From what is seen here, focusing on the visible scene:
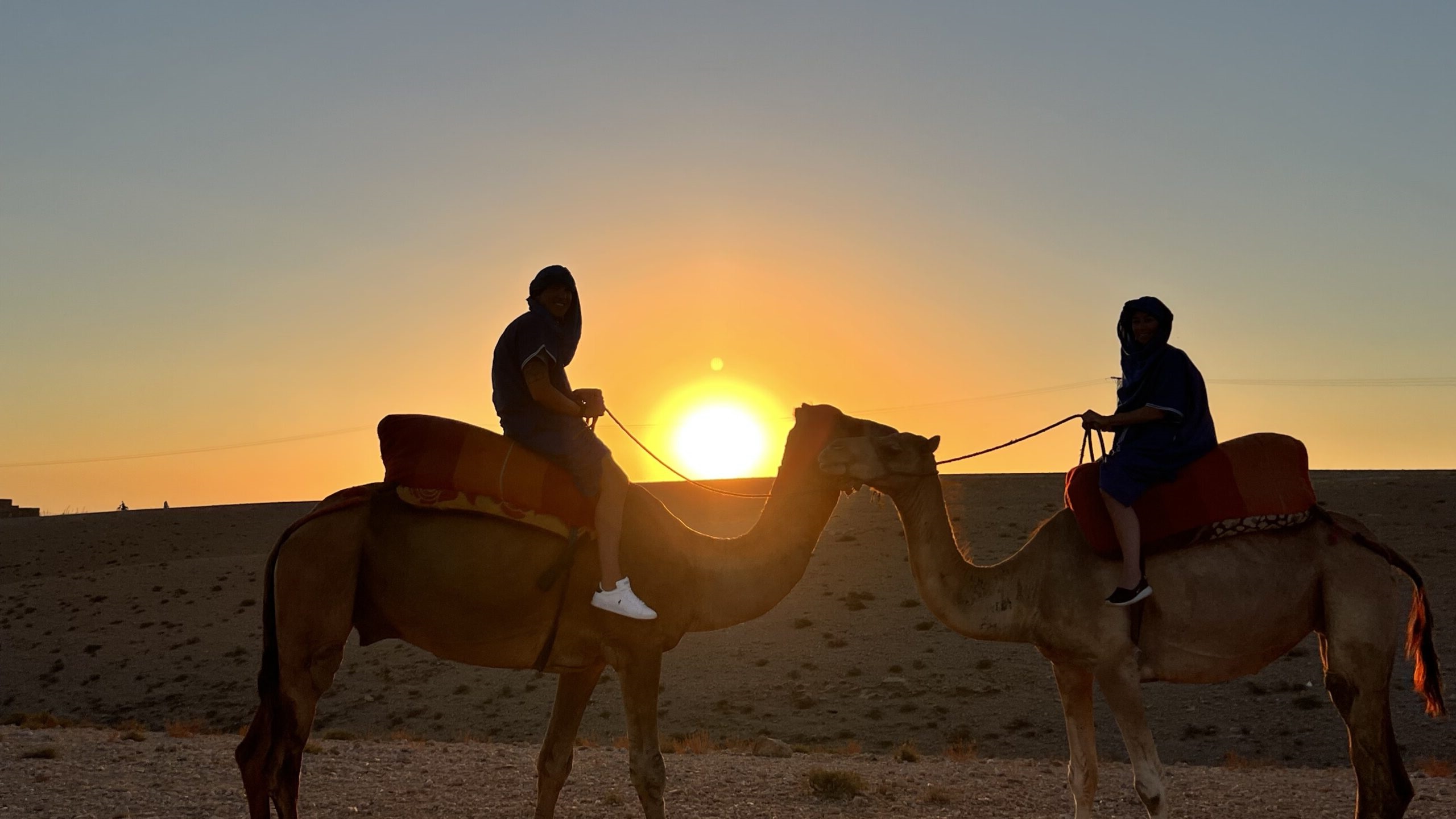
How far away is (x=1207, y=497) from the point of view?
8930 mm

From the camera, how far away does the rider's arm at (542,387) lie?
27.7 feet

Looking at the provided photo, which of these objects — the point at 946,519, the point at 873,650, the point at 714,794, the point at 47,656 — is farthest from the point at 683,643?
the point at 946,519

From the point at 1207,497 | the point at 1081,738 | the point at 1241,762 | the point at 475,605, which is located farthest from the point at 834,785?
the point at 1241,762

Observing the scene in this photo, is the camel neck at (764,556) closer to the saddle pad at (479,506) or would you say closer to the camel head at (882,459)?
the camel head at (882,459)

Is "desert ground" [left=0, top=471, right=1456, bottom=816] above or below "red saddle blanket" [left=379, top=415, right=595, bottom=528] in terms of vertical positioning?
below

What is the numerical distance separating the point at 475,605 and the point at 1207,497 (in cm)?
541

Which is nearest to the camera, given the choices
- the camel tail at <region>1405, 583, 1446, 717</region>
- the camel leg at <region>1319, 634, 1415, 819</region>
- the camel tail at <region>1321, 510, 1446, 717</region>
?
the camel leg at <region>1319, 634, 1415, 819</region>

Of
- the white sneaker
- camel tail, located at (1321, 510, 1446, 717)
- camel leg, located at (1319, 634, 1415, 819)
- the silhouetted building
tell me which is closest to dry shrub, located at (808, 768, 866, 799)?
the white sneaker

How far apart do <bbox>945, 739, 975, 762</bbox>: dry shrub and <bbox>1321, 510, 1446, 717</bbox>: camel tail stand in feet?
21.3

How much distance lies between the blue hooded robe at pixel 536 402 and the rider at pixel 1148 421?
3799mm

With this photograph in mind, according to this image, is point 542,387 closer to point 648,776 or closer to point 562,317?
point 562,317

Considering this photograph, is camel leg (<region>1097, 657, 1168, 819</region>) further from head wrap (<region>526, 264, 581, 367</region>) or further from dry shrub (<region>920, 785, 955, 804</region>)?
head wrap (<region>526, 264, 581, 367</region>)

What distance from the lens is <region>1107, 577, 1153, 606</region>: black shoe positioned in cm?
857

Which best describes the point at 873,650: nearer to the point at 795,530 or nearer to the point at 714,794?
the point at 714,794
